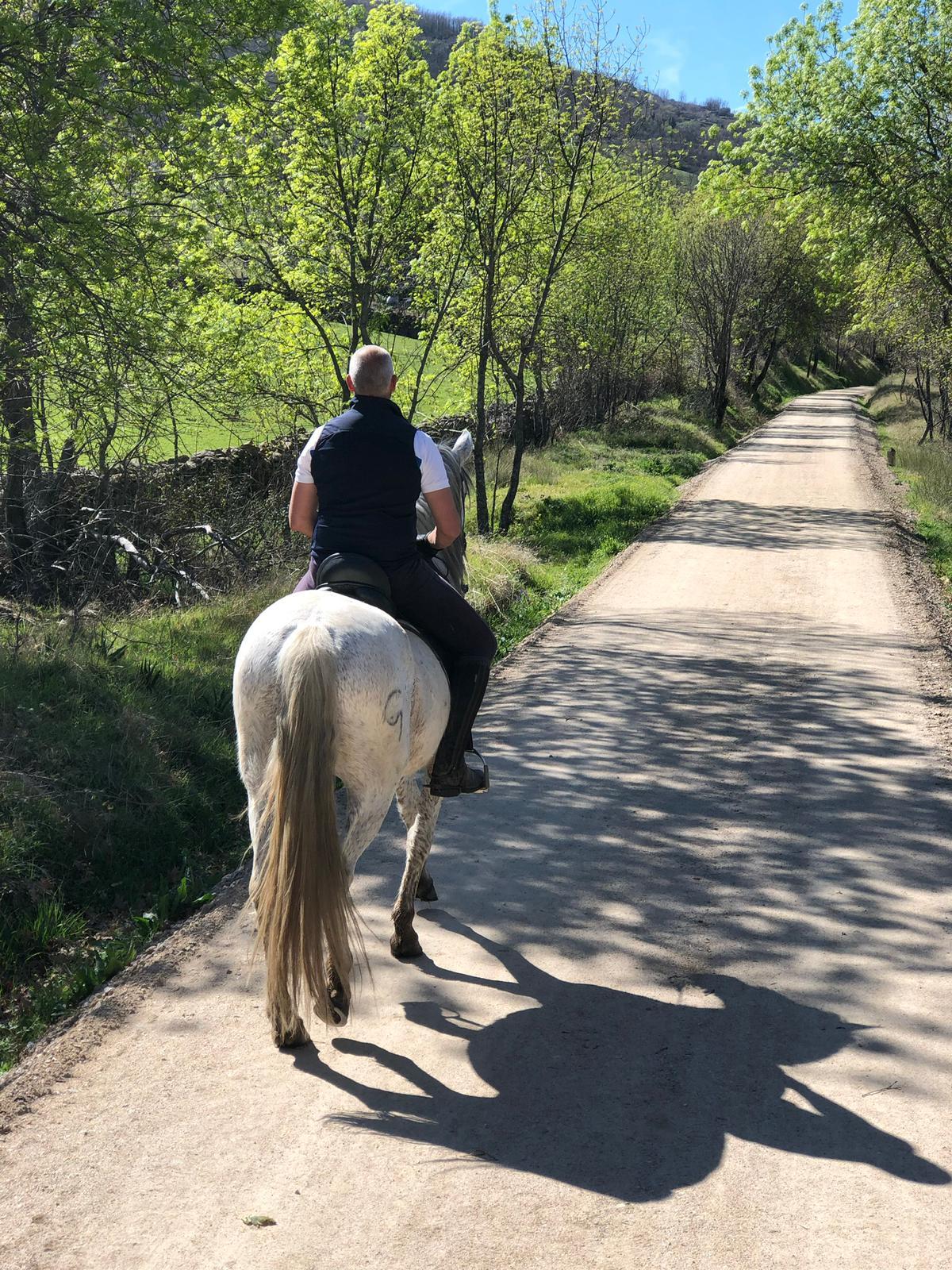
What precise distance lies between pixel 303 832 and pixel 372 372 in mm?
2205

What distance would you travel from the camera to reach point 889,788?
24.3ft

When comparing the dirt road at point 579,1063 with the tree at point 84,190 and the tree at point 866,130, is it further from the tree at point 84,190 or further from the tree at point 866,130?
the tree at point 866,130

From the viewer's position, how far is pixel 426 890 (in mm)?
5664

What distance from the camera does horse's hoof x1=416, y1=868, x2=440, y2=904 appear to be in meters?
5.64

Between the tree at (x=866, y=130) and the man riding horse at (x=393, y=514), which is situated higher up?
the tree at (x=866, y=130)

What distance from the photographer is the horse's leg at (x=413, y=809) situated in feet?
17.6

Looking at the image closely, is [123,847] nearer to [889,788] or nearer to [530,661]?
[889,788]

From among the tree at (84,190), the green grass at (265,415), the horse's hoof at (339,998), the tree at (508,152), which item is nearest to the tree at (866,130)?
the tree at (508,152)

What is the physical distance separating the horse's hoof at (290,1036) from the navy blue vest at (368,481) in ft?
6.95

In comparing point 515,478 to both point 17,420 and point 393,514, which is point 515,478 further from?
point 393,514

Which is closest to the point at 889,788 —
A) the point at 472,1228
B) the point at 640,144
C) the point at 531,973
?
the point at 531,973

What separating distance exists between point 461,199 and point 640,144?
19.3 feet

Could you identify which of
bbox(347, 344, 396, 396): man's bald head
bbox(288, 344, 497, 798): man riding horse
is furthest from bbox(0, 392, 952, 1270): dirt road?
bbox(347, 344, 396, 396): man's bald head

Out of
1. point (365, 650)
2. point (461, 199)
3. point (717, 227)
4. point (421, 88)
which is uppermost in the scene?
point (717, 227)
